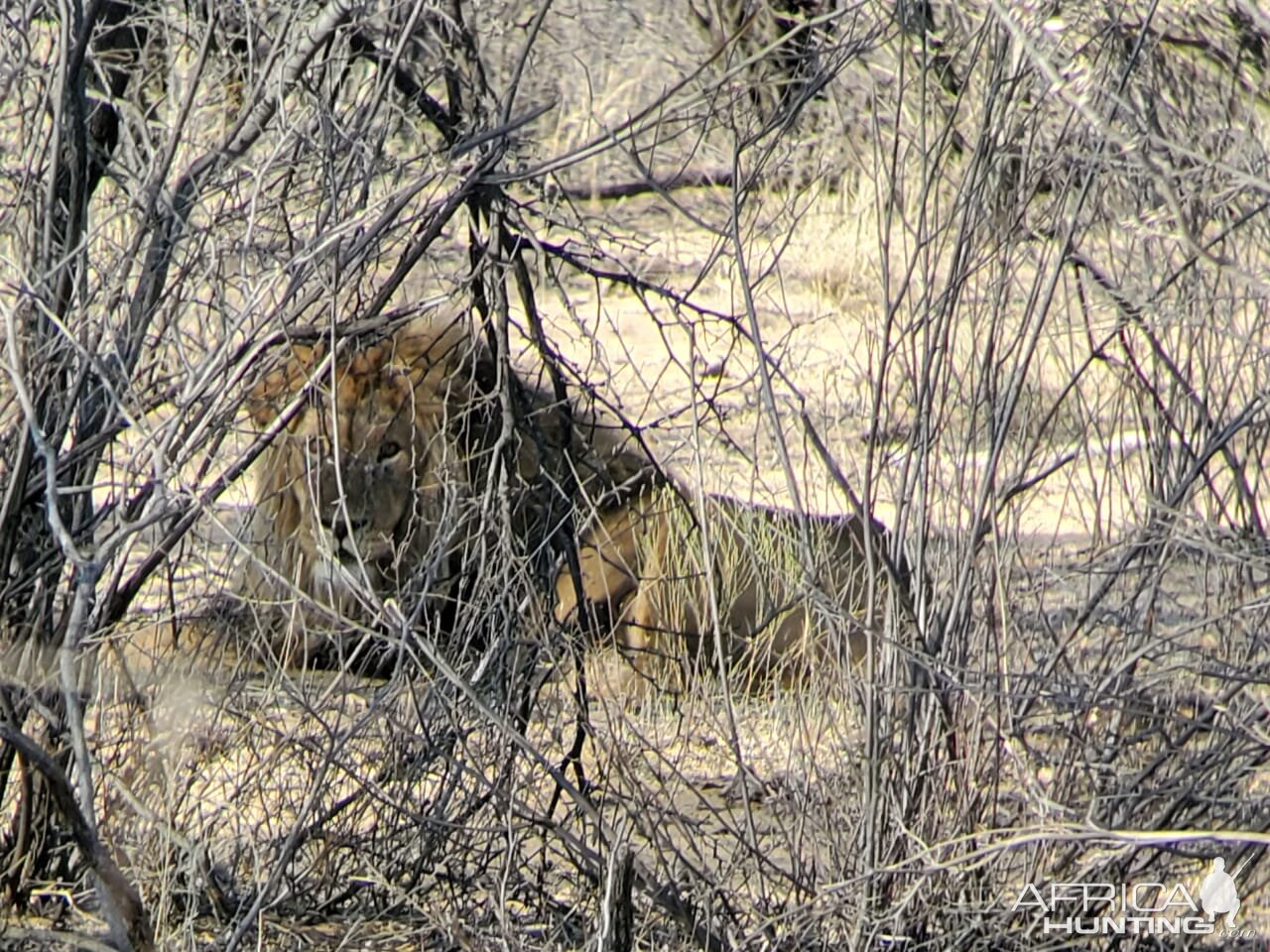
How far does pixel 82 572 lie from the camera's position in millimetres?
3164

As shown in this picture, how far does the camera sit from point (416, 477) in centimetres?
485

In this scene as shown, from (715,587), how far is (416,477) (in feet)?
3.84

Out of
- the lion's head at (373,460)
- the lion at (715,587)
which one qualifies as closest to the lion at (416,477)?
the lion's head at (373,460)

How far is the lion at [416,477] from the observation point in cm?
441

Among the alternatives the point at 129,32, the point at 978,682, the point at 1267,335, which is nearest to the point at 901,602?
the point at 978,682

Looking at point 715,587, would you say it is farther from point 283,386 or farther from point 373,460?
point 283,386

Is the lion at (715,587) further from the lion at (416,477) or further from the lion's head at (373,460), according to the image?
the lion's head at (373,460)

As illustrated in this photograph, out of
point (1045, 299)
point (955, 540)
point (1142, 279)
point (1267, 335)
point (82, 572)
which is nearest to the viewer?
point (82, 572)

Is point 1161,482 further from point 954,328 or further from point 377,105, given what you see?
point 377,105

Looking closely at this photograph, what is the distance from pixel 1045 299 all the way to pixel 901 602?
0.82 metres

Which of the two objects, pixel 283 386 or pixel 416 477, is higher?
pixel 283 386

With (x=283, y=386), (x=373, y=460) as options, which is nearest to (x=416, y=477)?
(x=283, y=386)

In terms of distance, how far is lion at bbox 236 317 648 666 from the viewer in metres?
4.41

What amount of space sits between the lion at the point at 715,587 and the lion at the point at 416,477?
29 cm
